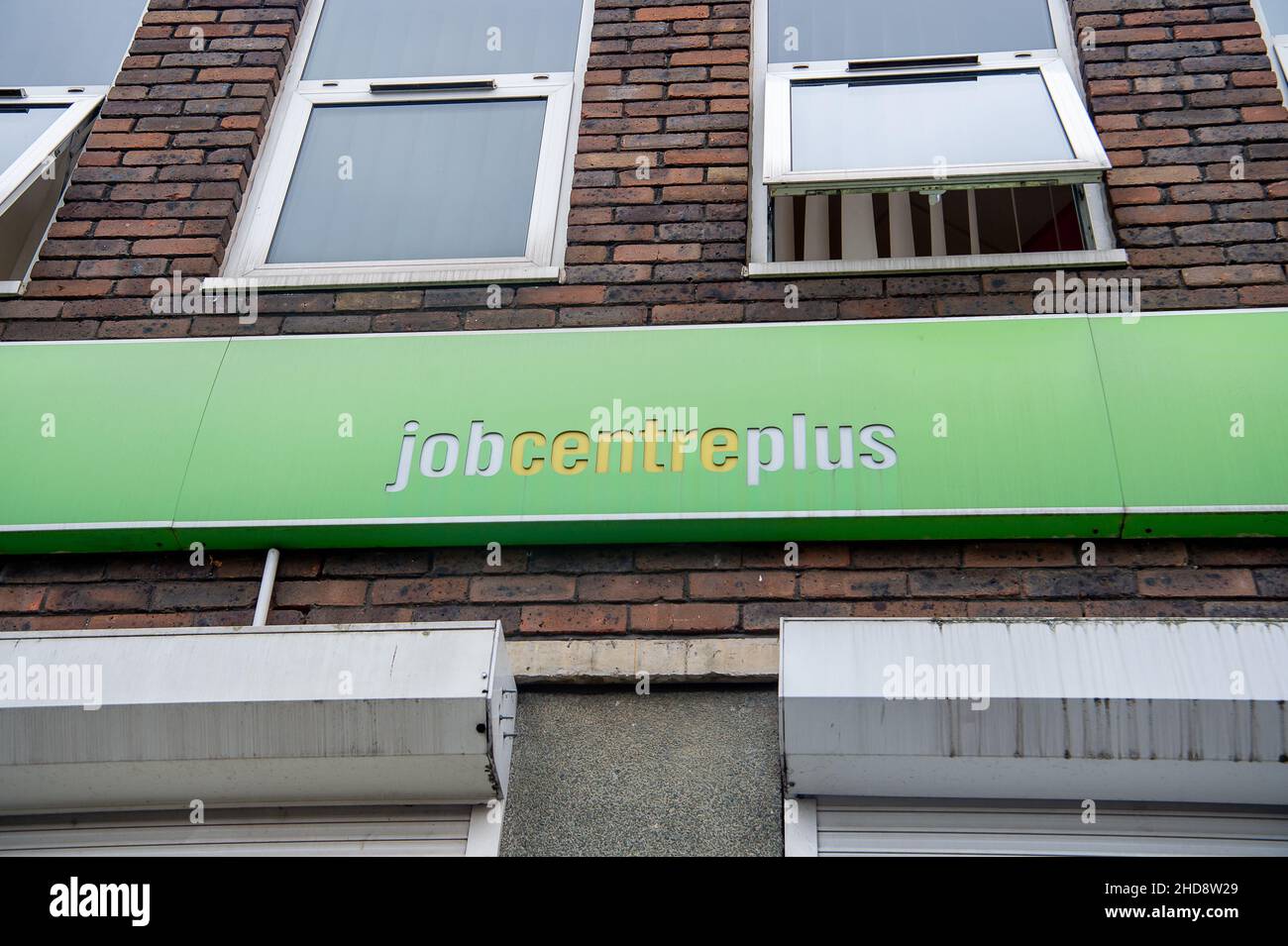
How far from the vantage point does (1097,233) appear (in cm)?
406

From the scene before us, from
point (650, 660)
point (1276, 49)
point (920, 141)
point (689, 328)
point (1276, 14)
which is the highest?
point (1276, 14)

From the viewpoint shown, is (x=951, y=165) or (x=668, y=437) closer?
(x=668, y=437)

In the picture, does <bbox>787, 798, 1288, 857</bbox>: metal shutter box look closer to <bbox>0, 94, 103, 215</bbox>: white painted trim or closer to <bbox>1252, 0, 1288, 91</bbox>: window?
<bbox>1252, 0, 1288, 91</bbox>: window

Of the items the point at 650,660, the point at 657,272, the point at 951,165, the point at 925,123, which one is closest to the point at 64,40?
the point at 657,272

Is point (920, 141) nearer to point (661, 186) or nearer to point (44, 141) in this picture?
point (661, 186)

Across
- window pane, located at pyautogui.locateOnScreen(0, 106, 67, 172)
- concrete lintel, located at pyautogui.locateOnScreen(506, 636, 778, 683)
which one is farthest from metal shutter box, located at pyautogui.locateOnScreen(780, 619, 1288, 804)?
window pane, located at pyautogui.locateOnScreen(0, 106, 67, 172)

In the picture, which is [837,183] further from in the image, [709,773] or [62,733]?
[62,733]

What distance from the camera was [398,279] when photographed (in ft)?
13.2

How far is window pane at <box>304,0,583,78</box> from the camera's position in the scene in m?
4.97

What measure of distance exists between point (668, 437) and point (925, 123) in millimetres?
1764

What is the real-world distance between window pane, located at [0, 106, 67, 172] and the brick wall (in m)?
0.21

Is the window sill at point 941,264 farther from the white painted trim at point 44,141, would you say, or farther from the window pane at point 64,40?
the window pane at point 64,40

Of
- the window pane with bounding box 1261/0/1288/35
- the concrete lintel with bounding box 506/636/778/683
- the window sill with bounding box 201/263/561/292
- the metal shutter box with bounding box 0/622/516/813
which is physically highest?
the window pane with bounding box 1261/0/1288/35
